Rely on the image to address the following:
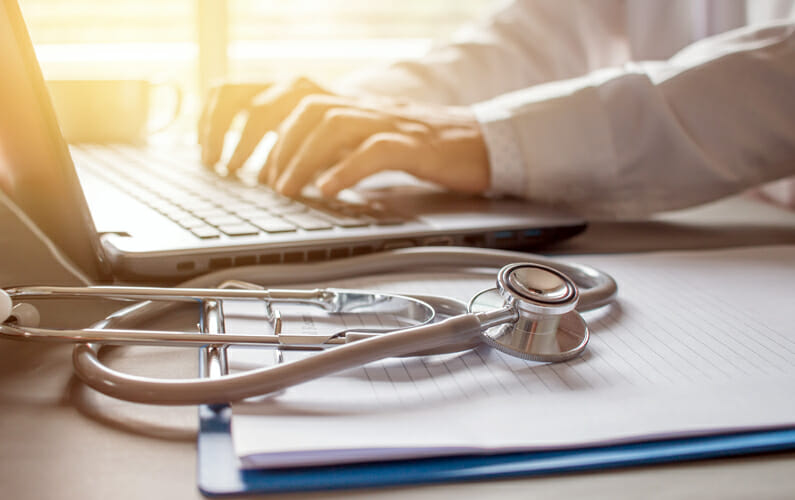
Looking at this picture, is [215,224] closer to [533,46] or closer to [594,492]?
[594,492]

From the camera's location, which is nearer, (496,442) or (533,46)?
(496,442)

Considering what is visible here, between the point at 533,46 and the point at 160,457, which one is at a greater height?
the point at 533,46

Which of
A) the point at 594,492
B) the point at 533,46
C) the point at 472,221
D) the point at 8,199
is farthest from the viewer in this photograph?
the point at 533,46

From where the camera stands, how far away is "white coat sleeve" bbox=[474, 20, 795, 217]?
2.00 feet

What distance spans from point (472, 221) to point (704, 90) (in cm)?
26

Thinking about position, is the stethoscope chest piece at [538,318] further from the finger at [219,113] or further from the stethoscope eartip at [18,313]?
the finger at [219,113]

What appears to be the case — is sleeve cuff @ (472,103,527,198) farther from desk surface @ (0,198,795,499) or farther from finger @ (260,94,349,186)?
desk surface @ (0,198,795,499)

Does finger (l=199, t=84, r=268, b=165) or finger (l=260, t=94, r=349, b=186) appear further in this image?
finger (l=199, t=84, r=268, b=165)

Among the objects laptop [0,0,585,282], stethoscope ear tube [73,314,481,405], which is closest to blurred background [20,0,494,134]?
laptop [0,0,585,282]

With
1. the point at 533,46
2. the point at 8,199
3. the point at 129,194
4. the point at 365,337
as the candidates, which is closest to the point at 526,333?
the point at 365,337

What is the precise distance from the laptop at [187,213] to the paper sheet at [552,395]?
8 centimetres

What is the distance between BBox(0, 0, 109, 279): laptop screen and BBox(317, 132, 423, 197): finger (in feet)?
0.77

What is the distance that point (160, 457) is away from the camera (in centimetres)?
25

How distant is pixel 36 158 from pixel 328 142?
0.30m
